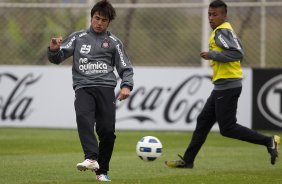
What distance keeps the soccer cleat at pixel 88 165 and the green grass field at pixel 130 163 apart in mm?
302

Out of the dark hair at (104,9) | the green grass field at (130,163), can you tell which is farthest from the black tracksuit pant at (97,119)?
the dark hair at (104,9)

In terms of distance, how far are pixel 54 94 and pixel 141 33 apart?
9.07ft

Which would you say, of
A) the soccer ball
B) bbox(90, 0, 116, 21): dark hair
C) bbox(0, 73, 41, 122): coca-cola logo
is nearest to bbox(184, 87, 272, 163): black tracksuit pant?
the soccer ball

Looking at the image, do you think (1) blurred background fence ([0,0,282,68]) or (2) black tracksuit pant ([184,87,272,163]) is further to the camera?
(1) blurred background fence ([0,0,282,68])

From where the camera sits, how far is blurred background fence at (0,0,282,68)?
62.8ft

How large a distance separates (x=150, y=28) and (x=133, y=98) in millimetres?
2369

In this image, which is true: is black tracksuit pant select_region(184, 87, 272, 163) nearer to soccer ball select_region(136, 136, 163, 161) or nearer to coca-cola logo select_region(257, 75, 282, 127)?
soccer ball select_region(136, 136, 163, 161)

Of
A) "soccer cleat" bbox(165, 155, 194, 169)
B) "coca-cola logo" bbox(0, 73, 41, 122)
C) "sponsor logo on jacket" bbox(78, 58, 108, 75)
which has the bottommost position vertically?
"coca-cola logo" bbox(0, 73, 41, 122)

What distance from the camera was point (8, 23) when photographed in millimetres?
20094

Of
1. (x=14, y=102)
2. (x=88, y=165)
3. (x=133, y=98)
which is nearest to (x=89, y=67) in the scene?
(x=88, y=165)

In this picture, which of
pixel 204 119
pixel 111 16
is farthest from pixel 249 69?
pixel 111 16

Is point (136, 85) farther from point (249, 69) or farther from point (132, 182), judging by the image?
point (132, 182)

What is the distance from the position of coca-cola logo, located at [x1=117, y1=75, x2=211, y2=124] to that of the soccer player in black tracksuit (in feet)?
28.8

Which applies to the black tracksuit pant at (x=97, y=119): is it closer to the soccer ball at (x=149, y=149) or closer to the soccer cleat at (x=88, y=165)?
the soccer cleat at (x=88, y=165)
